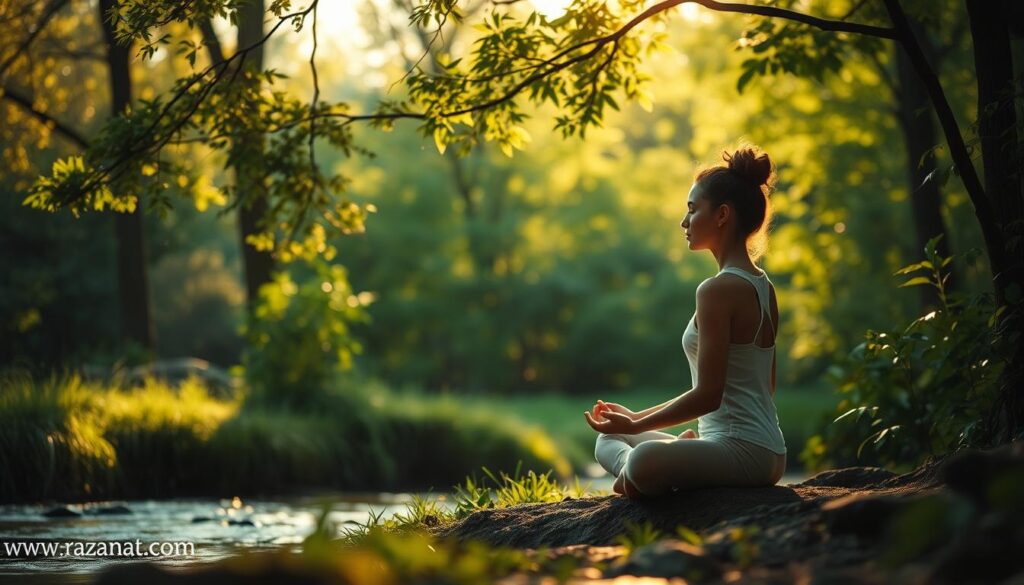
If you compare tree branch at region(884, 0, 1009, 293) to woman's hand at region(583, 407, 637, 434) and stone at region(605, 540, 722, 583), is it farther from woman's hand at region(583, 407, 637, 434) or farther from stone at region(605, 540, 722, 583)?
stone at region(605, 540, 722, 583)

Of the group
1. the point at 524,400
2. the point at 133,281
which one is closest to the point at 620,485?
the point at 133,281

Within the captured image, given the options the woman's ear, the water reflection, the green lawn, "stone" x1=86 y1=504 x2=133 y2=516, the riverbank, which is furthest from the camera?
the green lawn

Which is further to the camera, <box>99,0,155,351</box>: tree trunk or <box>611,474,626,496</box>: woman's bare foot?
<box>99,0,155,351</box>: tree trunk

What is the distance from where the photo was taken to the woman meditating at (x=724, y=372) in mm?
4758

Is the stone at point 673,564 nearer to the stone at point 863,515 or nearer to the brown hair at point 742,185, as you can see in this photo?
the stone at point 863,515

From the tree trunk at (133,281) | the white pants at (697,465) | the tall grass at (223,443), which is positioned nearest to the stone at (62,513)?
the tall grass at (223,443)

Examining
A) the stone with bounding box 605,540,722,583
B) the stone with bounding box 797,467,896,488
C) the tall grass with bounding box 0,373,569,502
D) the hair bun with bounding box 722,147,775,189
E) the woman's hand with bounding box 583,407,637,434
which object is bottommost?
the stone with bounding box 605,540,722,583

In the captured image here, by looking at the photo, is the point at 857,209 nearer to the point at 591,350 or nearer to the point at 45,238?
the point at 45,238

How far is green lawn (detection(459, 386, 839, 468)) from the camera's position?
61.3 feet

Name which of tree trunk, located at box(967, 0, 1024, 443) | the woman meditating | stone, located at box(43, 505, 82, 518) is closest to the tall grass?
stone, located at box(43, 505, 82, 518)

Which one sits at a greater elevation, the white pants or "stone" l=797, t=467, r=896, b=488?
the white pants

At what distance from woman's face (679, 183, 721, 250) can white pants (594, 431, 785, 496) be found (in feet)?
2.92

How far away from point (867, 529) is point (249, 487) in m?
8.73

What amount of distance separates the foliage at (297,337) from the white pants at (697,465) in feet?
28.6
